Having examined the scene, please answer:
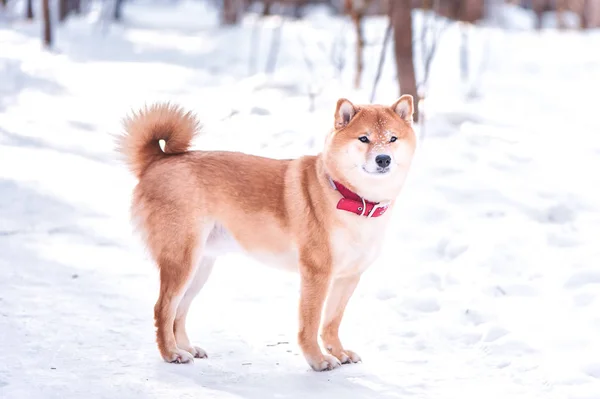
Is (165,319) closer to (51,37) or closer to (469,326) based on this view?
(469,326)

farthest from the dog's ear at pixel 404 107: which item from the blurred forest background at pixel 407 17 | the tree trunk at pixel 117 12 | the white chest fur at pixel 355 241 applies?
the tree trunk at pixel 117 12

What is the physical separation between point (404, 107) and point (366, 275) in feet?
5.70

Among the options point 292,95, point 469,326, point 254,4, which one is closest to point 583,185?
point 469,326

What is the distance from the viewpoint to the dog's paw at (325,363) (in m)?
4.05

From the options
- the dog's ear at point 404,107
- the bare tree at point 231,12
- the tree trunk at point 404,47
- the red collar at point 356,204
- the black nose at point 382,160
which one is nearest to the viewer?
the black nose at point 382,160

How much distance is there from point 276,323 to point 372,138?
4.70 ft

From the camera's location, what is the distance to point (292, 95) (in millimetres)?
10836

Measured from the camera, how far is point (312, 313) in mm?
4051

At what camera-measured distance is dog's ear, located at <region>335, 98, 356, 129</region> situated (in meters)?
3.97

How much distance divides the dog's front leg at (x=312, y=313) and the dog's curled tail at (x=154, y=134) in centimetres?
92

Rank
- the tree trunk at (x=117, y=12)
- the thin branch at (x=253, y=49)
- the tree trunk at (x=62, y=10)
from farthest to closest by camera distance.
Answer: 1. the tree trunk at (x=117, y=12)
2. the tree trunk at (x=62, y=10)
3. the thin branch at (x=253, y=49)

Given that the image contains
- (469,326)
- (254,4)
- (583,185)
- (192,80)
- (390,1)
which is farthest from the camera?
(254,4)

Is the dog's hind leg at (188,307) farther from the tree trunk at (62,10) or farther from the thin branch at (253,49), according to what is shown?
the tree trunk at (62,10)

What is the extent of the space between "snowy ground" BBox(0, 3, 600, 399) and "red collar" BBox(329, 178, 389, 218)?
783 mm
